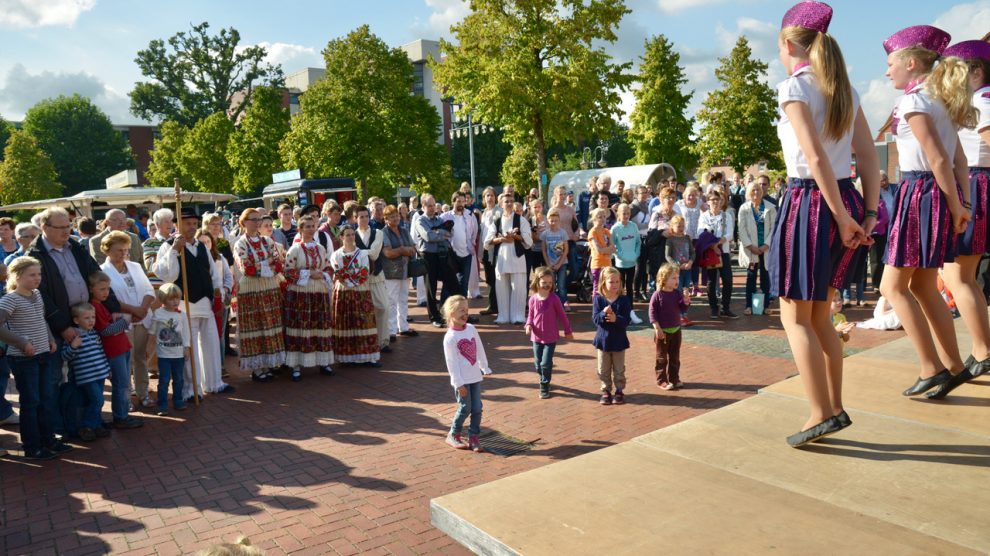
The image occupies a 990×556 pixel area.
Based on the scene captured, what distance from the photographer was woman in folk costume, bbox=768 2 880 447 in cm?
299

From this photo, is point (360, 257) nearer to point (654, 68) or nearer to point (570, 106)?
point (570, 106)

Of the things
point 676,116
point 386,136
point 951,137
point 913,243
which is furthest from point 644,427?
point 676,116

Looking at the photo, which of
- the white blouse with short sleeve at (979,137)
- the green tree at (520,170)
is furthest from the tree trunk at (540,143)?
the green tree at (520,170)

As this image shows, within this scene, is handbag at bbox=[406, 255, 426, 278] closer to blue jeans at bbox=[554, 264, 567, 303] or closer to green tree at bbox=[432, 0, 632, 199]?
blue jeans at bbox=[554, 264, 567, 303]

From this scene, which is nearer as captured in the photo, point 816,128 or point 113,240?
point 816,128

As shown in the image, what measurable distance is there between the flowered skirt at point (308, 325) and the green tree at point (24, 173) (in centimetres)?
4835

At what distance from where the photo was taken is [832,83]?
9.80 feet

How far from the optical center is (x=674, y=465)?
3.10 metres

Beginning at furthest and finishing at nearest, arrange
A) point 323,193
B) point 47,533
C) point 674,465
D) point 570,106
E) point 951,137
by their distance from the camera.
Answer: point 323,193
point 570,106
point 47,533
point 951,137
point 674,465

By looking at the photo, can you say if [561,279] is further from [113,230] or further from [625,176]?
[625,176]

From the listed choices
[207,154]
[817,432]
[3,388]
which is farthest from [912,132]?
[207,154]

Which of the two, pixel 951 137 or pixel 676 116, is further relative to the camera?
pixel 676 116

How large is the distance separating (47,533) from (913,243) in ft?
18.1

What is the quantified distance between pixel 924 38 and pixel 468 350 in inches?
146
